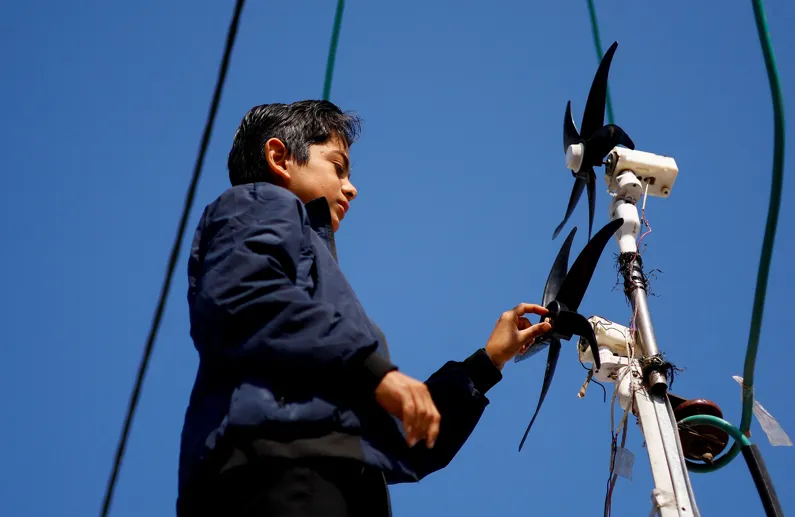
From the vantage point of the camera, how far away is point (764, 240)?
5.01 m

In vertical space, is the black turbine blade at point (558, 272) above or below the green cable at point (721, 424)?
above

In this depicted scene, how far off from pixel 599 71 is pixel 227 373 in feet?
12.4

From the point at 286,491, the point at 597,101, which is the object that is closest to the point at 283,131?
the point at 286,491

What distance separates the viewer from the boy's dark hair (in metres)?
3.87

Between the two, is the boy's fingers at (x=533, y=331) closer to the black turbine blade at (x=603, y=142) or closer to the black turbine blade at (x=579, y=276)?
the black turbine blade at (x=579, y=276)

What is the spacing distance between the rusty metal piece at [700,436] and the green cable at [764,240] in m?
0.06

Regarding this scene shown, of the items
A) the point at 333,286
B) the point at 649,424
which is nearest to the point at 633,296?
the point at 649,424

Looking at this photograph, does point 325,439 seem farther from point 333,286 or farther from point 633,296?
point 633,296

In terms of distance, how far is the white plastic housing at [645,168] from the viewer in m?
6.24

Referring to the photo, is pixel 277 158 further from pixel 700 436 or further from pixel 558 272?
pixel 700 436

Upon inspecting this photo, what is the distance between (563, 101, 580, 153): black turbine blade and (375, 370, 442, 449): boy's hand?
3.84 m

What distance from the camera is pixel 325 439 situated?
2.74m

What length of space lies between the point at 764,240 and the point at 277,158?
2.68m

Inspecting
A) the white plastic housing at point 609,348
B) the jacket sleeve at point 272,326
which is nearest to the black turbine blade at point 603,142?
the white plastic housing at point 609,348
